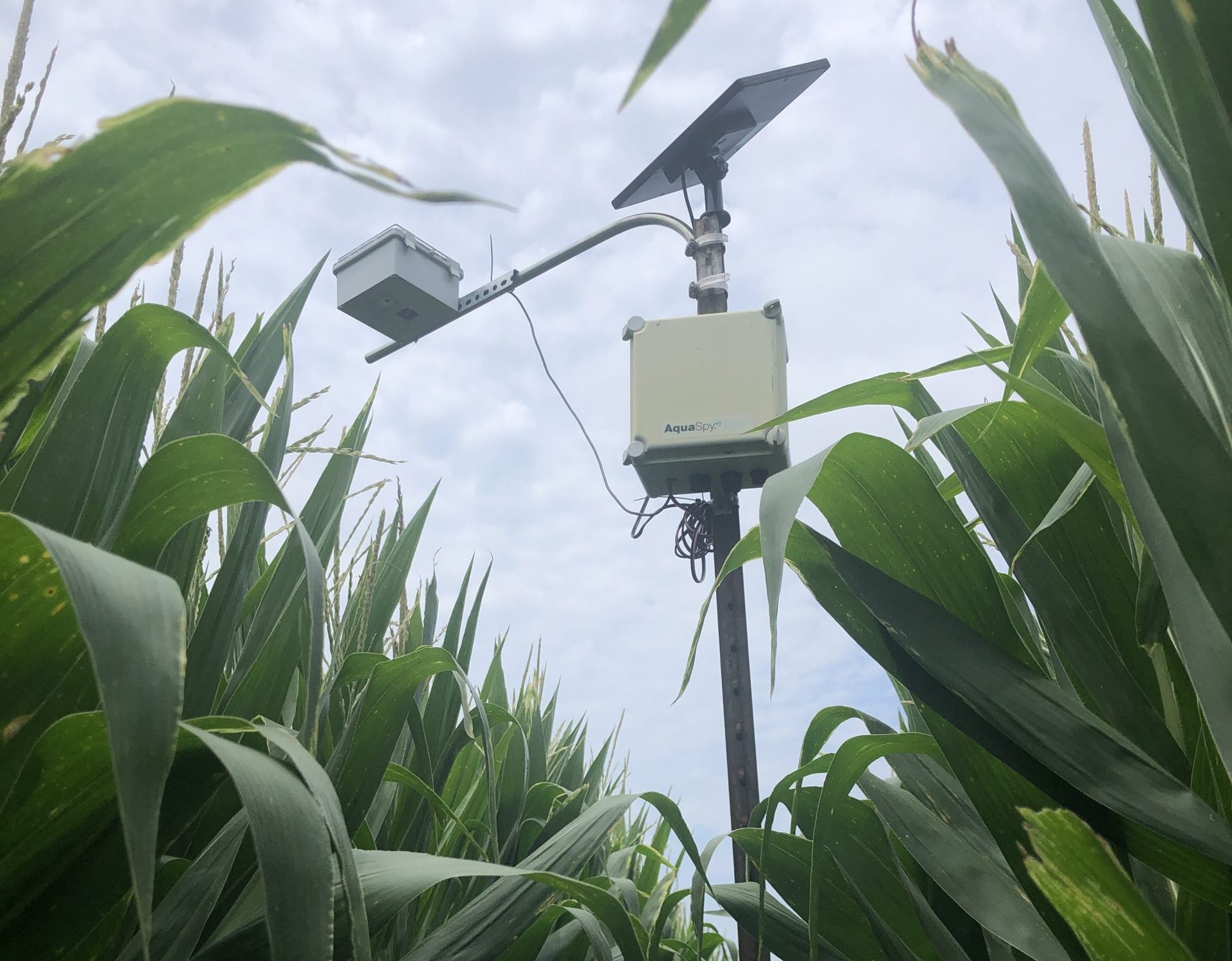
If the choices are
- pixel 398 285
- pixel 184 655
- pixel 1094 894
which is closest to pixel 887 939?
pixel 1094 894

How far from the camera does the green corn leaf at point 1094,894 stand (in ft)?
0.99

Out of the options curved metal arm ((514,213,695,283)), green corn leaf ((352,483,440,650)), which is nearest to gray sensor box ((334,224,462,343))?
curved metal arm ((514,213,695,283))

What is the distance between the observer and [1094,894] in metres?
0.31

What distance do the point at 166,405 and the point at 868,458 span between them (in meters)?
0.37

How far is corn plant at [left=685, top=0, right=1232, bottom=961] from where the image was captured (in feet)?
0.84

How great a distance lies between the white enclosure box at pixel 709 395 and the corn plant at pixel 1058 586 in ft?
3.08

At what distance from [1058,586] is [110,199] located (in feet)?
1.17

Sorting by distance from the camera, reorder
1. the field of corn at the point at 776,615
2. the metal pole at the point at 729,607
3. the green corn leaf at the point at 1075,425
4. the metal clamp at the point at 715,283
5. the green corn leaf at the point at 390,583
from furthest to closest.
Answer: the metal clamp at the point at 715,283, the metal pole at the point at 729,607, the green corn leaf at the point at 390,583, the green corn leaf at the point at 1075,425, the field of corn at the point at 776,615

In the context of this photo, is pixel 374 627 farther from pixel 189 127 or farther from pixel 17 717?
pixel 189 127

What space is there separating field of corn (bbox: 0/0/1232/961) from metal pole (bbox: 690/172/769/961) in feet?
2.49

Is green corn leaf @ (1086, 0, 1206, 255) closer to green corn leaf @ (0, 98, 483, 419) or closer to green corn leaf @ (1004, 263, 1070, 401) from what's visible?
green corn leaf @ (1004, 263, 1070, 401)

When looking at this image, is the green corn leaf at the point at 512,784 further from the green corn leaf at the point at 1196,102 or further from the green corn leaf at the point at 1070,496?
the green corn leaf at the point at 1196,102

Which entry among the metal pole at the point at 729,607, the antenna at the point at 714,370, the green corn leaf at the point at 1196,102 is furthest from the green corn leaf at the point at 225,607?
the antenna at the point at 714,370

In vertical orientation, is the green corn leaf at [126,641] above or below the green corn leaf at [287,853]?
above
